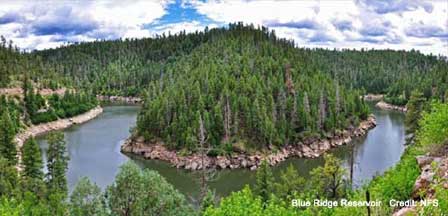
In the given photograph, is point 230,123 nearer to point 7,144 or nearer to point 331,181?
point 7,144

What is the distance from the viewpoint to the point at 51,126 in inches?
4884

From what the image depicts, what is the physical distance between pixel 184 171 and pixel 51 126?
5574cm

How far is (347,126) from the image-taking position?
108 meters

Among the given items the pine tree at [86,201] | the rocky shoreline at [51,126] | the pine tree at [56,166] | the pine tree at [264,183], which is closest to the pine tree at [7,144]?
the pine tree at [56,166]

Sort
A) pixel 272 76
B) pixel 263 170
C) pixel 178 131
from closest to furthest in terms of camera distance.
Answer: pixel 263 170 < pixel 178 131 < pixel 272 76

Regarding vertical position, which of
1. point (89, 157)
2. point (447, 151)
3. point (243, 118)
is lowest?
point (89, 157)

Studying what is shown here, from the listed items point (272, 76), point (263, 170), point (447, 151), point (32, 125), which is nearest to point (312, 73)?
point (272, 76)

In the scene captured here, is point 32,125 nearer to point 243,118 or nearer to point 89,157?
point 89,157

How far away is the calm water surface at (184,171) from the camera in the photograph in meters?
75.1

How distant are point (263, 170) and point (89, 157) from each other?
160 feet

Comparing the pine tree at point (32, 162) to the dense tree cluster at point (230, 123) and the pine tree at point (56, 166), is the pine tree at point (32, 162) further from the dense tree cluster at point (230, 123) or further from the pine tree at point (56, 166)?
the pine tree at point (56, 166)

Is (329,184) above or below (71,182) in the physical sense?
above

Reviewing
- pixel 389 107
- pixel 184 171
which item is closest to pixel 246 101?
pixel 184 171

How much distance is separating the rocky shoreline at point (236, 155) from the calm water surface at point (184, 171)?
1.52 metres
